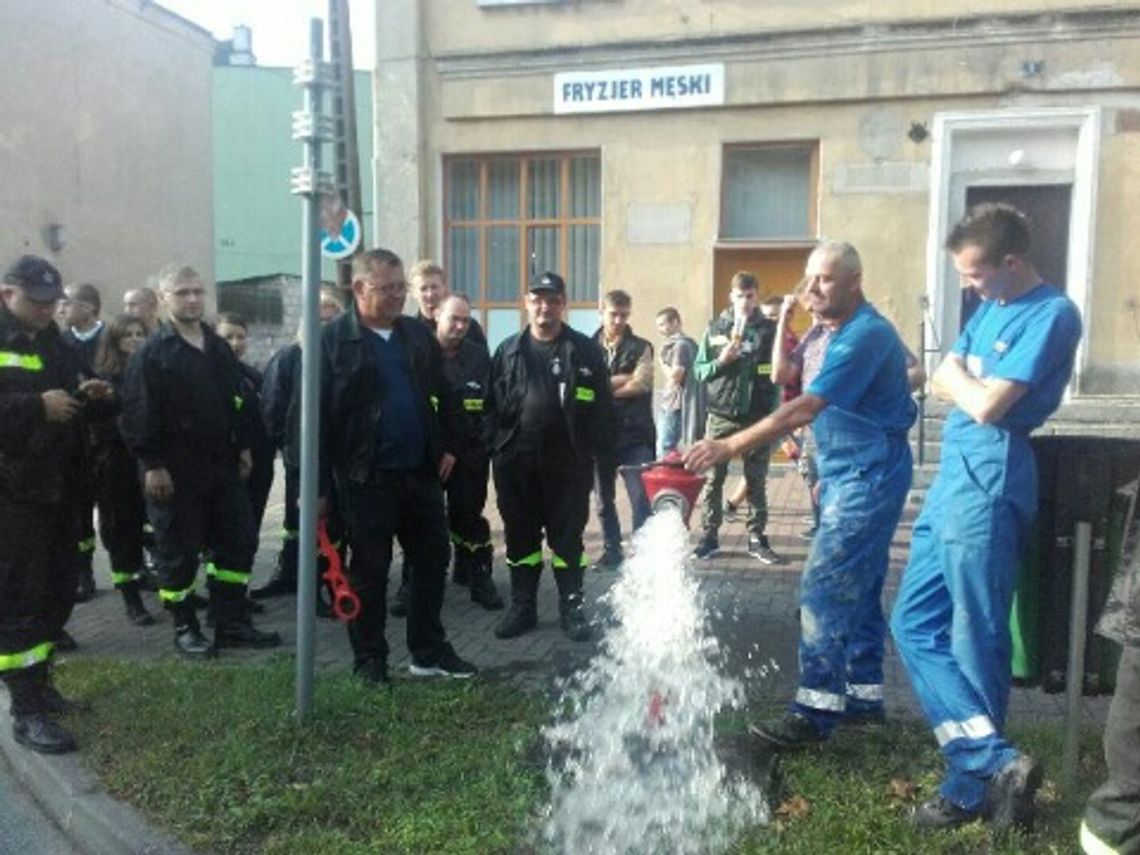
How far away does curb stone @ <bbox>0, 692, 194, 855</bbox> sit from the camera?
3.74 metres

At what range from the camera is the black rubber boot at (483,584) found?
6785 millimetres

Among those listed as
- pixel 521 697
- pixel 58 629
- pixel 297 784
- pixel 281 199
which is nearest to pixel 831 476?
pixel 521 697

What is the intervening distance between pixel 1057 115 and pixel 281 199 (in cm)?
2589

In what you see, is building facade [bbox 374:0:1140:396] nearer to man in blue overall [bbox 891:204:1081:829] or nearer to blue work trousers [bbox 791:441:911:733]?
blue work trousers [bbox 791:441:911:733]

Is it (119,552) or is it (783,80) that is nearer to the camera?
(119,552)

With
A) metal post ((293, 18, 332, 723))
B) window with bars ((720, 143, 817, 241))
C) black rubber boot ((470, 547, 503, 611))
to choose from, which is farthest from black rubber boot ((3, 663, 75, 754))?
window with bars ((720, 143, 817, 241))

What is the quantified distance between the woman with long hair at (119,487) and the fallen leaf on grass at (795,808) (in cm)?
424

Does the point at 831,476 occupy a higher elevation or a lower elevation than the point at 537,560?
higher

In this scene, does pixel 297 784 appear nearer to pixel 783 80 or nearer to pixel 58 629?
pixel 58 629

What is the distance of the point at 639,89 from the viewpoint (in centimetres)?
1286

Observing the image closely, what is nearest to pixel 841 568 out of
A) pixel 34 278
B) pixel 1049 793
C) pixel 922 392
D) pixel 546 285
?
pixel 1049 793

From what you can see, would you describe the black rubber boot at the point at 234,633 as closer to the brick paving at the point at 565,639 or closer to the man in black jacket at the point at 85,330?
the brick paving at the point at 565,639

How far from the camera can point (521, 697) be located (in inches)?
195

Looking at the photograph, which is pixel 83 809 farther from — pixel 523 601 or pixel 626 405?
pixel 626 405
